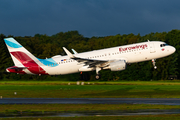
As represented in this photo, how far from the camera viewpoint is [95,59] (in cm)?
4641

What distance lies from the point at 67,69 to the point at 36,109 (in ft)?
78.0

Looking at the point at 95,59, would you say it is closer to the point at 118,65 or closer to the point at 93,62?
the point at 93,62

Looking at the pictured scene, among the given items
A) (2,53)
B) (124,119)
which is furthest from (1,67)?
(124,119)

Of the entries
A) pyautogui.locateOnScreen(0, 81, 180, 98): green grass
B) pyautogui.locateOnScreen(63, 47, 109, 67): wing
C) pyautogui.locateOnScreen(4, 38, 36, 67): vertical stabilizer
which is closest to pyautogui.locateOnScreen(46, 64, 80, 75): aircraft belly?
pyautogui.locateOnScreen(63, 47, 109, 67): wing

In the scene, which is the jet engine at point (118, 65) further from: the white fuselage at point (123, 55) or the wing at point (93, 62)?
the wing at point (93, 62)

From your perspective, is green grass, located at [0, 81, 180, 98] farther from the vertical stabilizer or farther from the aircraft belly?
the vertical stabilizer

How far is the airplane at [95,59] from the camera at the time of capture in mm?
44531

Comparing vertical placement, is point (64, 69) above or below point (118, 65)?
below

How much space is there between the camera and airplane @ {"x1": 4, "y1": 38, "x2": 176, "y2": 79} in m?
44.5

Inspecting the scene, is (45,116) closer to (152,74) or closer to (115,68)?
(115,68)

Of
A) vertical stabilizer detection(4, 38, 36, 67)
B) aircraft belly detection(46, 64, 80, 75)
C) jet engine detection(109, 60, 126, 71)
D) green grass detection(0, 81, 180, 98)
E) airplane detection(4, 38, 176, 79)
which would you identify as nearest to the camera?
green grass detection(0, 81, 180, 98)

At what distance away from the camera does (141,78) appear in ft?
269

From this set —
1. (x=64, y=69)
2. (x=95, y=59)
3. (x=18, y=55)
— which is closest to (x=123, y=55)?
(x=95, y=59)

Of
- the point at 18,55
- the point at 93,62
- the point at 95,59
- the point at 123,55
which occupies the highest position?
the point at 18,55
